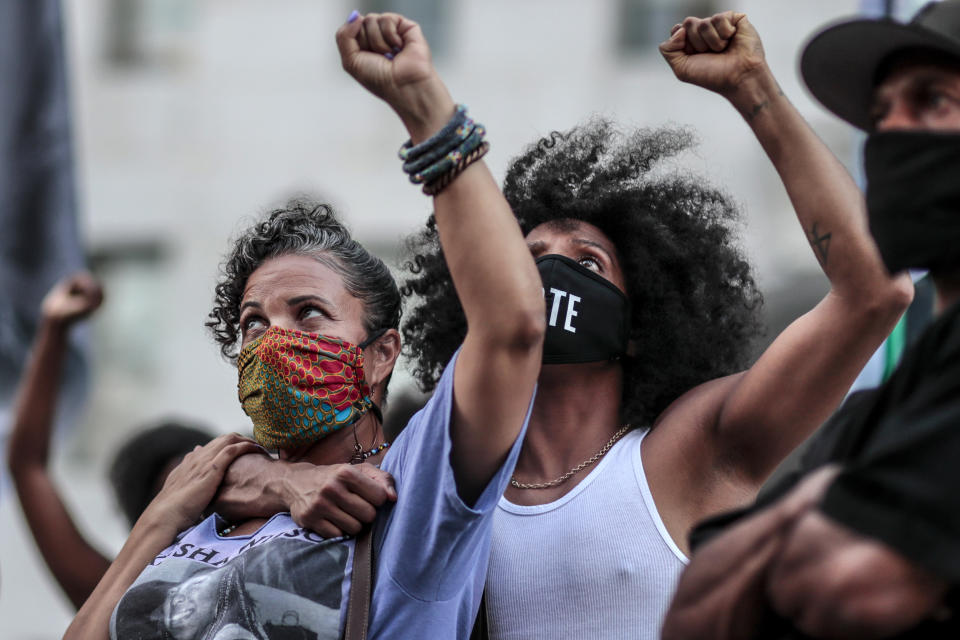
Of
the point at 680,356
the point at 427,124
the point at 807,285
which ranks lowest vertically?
the point at 807,285

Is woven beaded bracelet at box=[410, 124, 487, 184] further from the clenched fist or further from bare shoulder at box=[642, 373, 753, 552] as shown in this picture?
bare shoulder at box=[642, 373, 753, 552]

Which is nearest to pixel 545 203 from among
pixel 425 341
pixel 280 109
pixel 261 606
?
pixel 425 341

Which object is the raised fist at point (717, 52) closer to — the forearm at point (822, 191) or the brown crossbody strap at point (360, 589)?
the forearm at point (822, 191)

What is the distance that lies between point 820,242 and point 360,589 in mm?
1229

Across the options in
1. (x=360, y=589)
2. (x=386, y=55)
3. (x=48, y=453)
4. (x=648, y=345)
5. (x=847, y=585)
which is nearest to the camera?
(x=847, y=585)

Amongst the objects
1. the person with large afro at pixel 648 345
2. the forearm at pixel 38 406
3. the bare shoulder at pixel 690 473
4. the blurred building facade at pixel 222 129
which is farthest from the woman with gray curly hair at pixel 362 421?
the blurred building facade at pixel 222 129

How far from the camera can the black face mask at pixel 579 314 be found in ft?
10.4

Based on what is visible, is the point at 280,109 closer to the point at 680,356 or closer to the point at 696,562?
the point at 680,356

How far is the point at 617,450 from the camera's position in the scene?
127 inches

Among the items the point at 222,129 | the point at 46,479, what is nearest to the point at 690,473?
the point at 46,479

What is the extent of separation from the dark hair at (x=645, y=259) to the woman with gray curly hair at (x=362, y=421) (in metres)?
0.57

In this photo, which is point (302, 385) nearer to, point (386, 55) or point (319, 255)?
point (319, 255)

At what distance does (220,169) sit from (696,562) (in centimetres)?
1024

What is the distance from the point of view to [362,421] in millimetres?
3062
